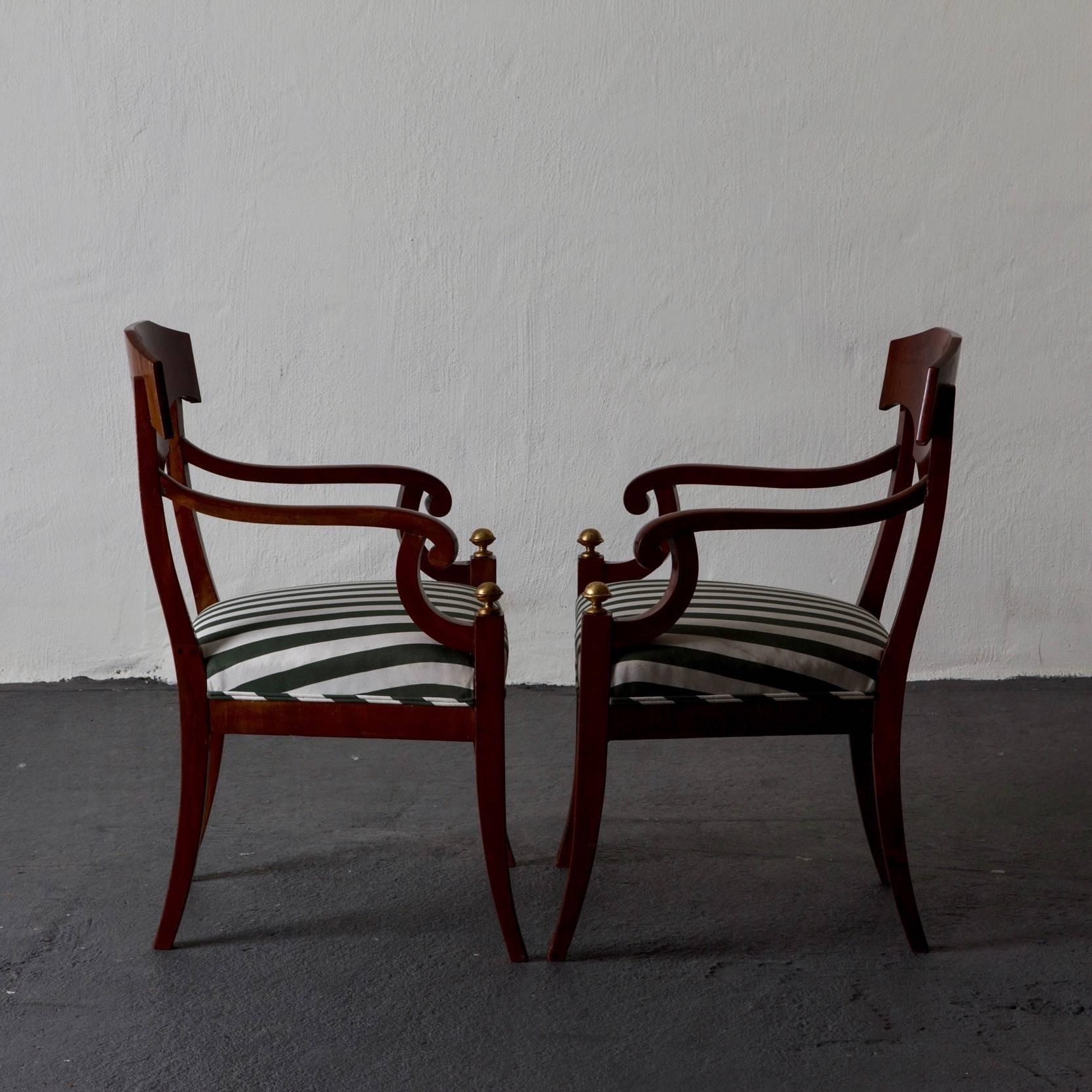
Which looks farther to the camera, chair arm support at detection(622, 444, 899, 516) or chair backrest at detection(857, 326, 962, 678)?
chair arm support at detection(622, 444, 899, 516)

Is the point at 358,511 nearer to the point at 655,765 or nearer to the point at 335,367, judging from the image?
the point at 655,765

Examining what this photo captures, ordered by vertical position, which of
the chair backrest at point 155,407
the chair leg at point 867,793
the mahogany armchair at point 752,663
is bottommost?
the chair leg at point 867,793

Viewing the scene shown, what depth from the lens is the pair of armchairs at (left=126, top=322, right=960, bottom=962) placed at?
1.58 m

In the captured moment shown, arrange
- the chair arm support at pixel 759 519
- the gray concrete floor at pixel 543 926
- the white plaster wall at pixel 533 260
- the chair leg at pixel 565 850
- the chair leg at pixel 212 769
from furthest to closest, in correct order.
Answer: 1. the white plaster wall at pixel 533 260
2. the chair leg at pixel 565 850
3. the chair leg at pixel 212 769
4. the chair arm support at pixel 759 519
5. the gray concrete floor at pixel 543 926

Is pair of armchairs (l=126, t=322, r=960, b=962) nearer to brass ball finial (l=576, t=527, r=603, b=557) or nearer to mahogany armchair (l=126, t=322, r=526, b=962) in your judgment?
mahogany armchair (l=126, t=322, r=526, b=962)

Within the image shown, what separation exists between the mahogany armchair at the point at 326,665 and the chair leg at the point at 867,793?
2.09ft

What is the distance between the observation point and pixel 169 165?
2.92 metres

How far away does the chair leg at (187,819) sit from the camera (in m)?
1.65

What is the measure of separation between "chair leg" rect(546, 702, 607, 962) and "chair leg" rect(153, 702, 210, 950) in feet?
1.75

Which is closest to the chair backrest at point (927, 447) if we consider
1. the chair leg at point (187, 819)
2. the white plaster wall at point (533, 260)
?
the chair leg at point (187, 819)

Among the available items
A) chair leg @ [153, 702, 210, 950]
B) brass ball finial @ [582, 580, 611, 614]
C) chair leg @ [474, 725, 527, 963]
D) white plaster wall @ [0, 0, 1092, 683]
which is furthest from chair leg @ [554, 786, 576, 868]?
white plaster wall @ [0, 0, 1092, 683]

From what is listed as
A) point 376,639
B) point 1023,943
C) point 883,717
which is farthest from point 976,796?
point 376,639

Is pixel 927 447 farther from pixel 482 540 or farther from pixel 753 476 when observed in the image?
pixel 482 540

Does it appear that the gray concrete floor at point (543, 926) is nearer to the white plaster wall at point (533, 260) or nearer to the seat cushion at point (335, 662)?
the seat cushion at point (335, 662)
